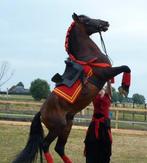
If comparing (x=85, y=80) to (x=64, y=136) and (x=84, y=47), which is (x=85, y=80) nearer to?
(x=84, y=47)

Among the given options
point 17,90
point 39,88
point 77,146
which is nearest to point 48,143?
point 77,146

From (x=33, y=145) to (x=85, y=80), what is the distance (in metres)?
1.13

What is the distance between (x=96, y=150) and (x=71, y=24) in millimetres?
1590

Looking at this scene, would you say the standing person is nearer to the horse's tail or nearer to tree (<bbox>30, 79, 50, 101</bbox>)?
the horse's tail

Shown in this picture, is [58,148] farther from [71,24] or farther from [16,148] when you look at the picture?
[16,148]

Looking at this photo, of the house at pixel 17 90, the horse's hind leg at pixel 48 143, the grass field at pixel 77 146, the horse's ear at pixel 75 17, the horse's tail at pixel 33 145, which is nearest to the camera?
the horse's ear at pixel 75 17

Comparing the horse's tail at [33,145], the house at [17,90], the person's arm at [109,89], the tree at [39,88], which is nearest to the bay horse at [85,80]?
the horse's tail at [33,145]

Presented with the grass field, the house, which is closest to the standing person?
the grass field

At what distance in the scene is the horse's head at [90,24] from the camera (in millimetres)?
6027

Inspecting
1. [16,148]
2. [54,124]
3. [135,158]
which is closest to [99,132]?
[54,124]

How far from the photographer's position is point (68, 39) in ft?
20.0

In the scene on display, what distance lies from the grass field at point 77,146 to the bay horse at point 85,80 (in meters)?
3.09

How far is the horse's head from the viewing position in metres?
6.03

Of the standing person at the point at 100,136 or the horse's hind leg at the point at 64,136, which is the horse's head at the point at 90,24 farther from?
the horse's hind leg at the point at 64,136
